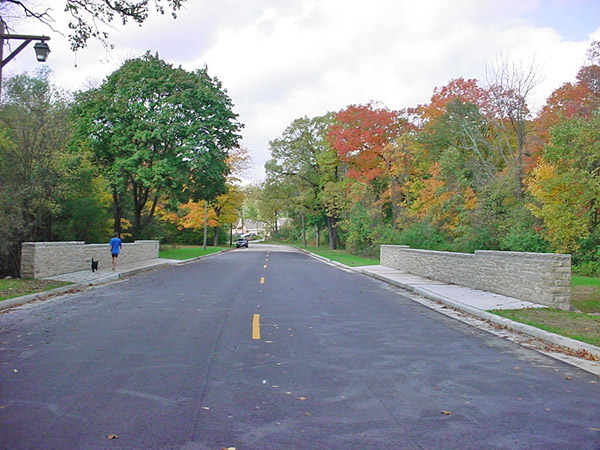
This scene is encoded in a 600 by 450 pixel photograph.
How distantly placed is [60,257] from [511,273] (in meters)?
16.0

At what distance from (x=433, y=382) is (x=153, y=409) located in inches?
129

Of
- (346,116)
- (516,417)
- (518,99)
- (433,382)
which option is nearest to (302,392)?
(433,382)

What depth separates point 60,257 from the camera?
2067 centimetres

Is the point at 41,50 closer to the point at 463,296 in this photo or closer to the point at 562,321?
the point at 463,296

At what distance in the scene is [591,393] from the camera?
6.13 meters

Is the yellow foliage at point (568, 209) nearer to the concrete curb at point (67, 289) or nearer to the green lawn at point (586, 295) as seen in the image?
the green lawn at point (586, 295)

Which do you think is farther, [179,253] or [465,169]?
[179,253]

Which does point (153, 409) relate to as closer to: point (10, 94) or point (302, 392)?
point (302, 392)

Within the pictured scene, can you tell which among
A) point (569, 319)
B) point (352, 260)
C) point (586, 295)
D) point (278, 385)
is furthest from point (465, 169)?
point (278, 385)

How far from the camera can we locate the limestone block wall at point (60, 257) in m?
18.5

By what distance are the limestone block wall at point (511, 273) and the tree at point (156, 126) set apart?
1727cm

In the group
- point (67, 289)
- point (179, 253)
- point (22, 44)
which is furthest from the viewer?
point (179, 253)

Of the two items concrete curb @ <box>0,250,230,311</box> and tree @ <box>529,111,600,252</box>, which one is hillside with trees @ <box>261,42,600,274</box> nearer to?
tree @ <box>529,111,600,252</box>

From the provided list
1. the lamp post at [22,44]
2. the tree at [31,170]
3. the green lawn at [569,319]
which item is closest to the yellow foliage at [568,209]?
the green lawn at [569,319]
